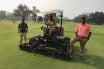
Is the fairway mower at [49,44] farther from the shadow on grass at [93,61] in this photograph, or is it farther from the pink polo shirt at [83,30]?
the pink polo shirt at [83,30]

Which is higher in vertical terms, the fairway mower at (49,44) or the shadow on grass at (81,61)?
the fairway mower at (49,44)

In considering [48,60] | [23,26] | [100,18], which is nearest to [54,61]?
[48,60]

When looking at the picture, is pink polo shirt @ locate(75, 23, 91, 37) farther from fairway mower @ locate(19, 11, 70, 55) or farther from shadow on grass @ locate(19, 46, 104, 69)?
shadow on grass @ locate(19, 46, 104, 69)

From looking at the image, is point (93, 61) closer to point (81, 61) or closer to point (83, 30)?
point (81, 61)

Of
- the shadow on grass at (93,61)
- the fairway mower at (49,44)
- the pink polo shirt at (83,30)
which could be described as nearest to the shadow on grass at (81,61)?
the shadow on grass at (93,61)

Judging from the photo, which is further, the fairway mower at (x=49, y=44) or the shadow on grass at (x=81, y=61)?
the fairway mower at (x=49, y=44)

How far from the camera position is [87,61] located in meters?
13.0

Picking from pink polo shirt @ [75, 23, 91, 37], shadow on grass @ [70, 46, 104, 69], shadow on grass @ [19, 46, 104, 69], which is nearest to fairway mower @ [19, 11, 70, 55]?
shadow on grass @ [19, 46, 104, 69]

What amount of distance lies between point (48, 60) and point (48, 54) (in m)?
1.19

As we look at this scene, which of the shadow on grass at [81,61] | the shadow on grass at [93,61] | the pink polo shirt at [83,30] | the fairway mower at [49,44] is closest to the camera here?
the shadow on grass at [93,61]

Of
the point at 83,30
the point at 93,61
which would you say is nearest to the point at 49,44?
the point at 83,30

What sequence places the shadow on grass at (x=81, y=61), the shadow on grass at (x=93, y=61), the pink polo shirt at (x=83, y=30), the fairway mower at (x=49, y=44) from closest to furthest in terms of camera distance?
the shadow on grass at (x=93, y=61) < the shadow on grass at (x=81, y=61) < the pink polo shirt at (x=83, y=30) < the fairway mower at (x=49, y=44)

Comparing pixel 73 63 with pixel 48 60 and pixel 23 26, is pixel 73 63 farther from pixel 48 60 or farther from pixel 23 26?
pixel 23 26

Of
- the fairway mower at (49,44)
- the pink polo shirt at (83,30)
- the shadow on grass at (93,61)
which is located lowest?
the shadow on grass at (93,61)
